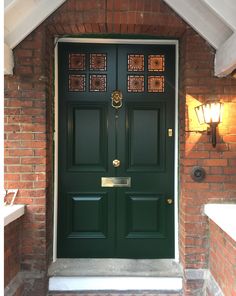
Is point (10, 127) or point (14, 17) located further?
point (10, 127)

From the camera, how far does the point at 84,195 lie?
3.08 m

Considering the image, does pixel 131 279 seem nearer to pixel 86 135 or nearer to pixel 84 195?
pixel 84 195

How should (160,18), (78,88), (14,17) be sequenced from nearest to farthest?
(14,17), (160,18), (78,88)

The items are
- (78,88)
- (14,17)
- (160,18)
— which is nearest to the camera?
(14,17)

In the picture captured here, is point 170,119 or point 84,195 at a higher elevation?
point 170,119

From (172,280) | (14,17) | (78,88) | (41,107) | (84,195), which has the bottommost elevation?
(172,280)

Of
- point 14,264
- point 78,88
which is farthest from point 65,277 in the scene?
point 78,88

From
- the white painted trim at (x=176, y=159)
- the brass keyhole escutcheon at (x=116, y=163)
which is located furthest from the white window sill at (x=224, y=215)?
the brass keyhole escutcheon at (x=116, y=163)

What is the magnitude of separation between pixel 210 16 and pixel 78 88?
143 cm

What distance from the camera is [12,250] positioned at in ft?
8.50

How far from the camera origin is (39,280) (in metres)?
2.72

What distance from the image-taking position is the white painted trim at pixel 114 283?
2.78 m

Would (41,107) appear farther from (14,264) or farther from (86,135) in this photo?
(14,264)

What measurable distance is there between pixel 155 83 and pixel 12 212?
1884 mm
